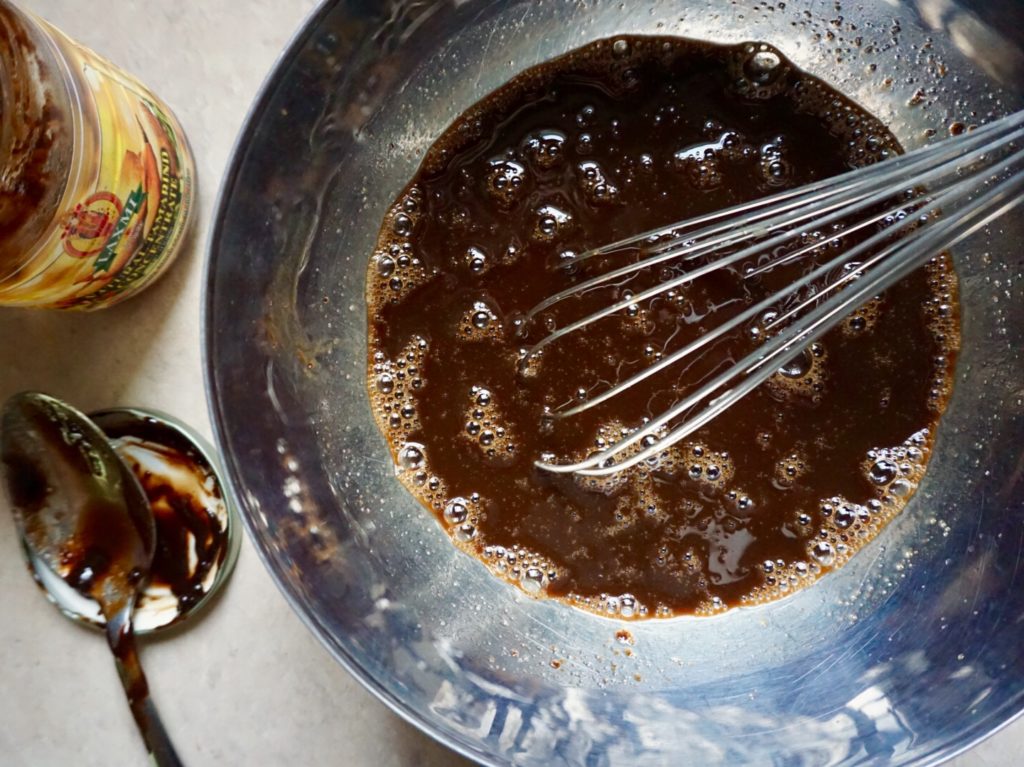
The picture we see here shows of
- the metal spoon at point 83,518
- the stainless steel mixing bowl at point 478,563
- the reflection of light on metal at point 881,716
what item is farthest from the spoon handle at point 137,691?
the reflection of light on metal at point 881,716

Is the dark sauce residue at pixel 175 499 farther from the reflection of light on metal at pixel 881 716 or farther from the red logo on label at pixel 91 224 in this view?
A: the reflection of light on metal at pixel 881 716

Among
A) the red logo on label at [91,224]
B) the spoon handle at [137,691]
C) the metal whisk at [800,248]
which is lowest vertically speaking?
the spoon handle at [137,691]

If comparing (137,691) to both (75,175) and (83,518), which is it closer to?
(83,518)

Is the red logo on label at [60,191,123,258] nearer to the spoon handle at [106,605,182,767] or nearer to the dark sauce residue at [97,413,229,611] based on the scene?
the dark sauce residue at [97,413,229,611]

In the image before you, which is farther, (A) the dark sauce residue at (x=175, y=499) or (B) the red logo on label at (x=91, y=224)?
(A) the dark sauce residue at (x=175, y=499)

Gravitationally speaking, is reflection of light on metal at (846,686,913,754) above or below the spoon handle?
below

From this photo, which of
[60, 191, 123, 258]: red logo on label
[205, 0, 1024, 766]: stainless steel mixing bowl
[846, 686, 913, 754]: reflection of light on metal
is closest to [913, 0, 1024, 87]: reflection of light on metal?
[205, 0, 1024, 766]: stainless steel mixing bowl
